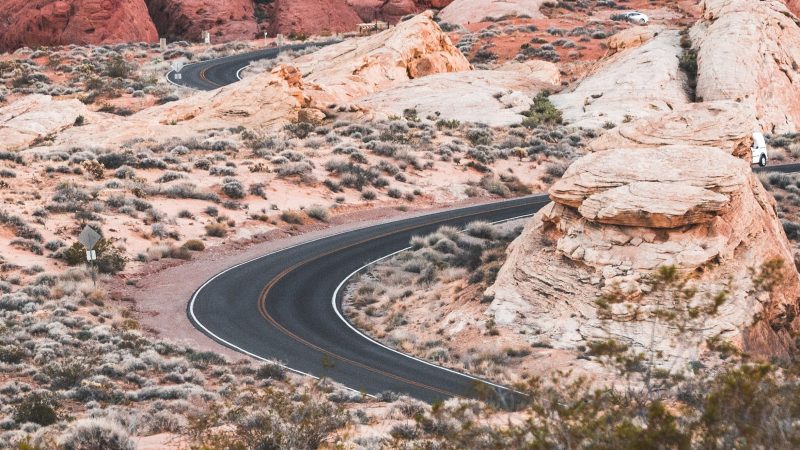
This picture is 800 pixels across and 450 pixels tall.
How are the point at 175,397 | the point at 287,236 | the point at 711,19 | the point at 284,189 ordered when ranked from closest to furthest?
1. the point at 175,397
2. the point at 287,236
3. the point at 284,189
4. the point at 711,19

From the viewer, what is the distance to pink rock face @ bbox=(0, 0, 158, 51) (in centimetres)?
8612

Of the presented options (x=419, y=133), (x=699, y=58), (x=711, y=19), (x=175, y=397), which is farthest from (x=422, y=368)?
(x=711, y=19)

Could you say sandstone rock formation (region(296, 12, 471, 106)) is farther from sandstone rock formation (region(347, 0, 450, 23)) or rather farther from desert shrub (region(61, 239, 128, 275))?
desert shrub (region(61, 239, 128, 275))

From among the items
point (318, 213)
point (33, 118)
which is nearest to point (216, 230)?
point (318, 213)

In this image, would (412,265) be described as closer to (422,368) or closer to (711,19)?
(422,368)

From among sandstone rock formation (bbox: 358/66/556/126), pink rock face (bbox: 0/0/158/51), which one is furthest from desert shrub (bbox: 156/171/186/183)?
pink rock face (bbox: 0/0/158/51)

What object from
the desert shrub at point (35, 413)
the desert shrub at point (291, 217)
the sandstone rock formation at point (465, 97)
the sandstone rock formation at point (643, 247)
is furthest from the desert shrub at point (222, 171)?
the desert shrub at point (35, 413)

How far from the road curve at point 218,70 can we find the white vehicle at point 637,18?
29.6 metres

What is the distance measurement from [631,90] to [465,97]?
36.1 feet

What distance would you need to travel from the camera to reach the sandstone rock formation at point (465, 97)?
198ft

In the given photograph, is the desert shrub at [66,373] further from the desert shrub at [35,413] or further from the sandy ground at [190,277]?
the sandy ground at [190,277]

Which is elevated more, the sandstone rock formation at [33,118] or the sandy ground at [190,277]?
the sandstone rock formation at [33,118]

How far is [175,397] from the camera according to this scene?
2009 centimetres

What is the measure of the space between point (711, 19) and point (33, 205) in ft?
158
